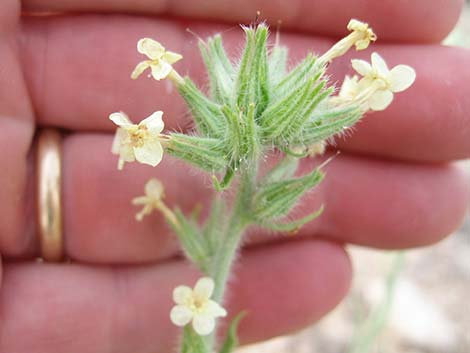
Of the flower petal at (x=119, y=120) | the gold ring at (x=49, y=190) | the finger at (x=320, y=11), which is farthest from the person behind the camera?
the gold ring at (x=49, y=190)

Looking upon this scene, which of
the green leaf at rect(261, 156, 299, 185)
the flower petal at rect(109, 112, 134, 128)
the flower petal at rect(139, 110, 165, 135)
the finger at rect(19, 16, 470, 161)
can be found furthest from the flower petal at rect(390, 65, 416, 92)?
the flower petal at rect(109, 112, 134, 128)

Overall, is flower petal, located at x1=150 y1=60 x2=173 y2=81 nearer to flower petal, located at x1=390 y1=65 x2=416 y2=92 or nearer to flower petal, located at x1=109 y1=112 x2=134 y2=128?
flower petal, located at x1=109 y1=112 x2=134 y2=128

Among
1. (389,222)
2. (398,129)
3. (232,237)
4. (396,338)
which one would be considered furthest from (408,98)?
(396,338)

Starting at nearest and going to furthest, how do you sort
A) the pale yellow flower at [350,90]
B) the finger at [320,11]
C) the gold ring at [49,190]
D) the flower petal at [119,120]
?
1. the flower petal at [119,120]
2. the pale yellow flower at [350,90]
3. the finger at [320,11]
4. the gold ring at [49,190]

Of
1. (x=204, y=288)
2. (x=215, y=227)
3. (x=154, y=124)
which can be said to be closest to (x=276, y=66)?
(x=154, y=124)

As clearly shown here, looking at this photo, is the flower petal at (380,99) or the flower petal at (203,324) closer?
the flower petal at (380,99)

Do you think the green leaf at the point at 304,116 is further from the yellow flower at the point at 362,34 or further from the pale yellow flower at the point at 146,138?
the pale yellow flower at the point at 146,138

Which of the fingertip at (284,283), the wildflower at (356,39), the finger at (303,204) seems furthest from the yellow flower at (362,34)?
the fingertip at (284,283)
